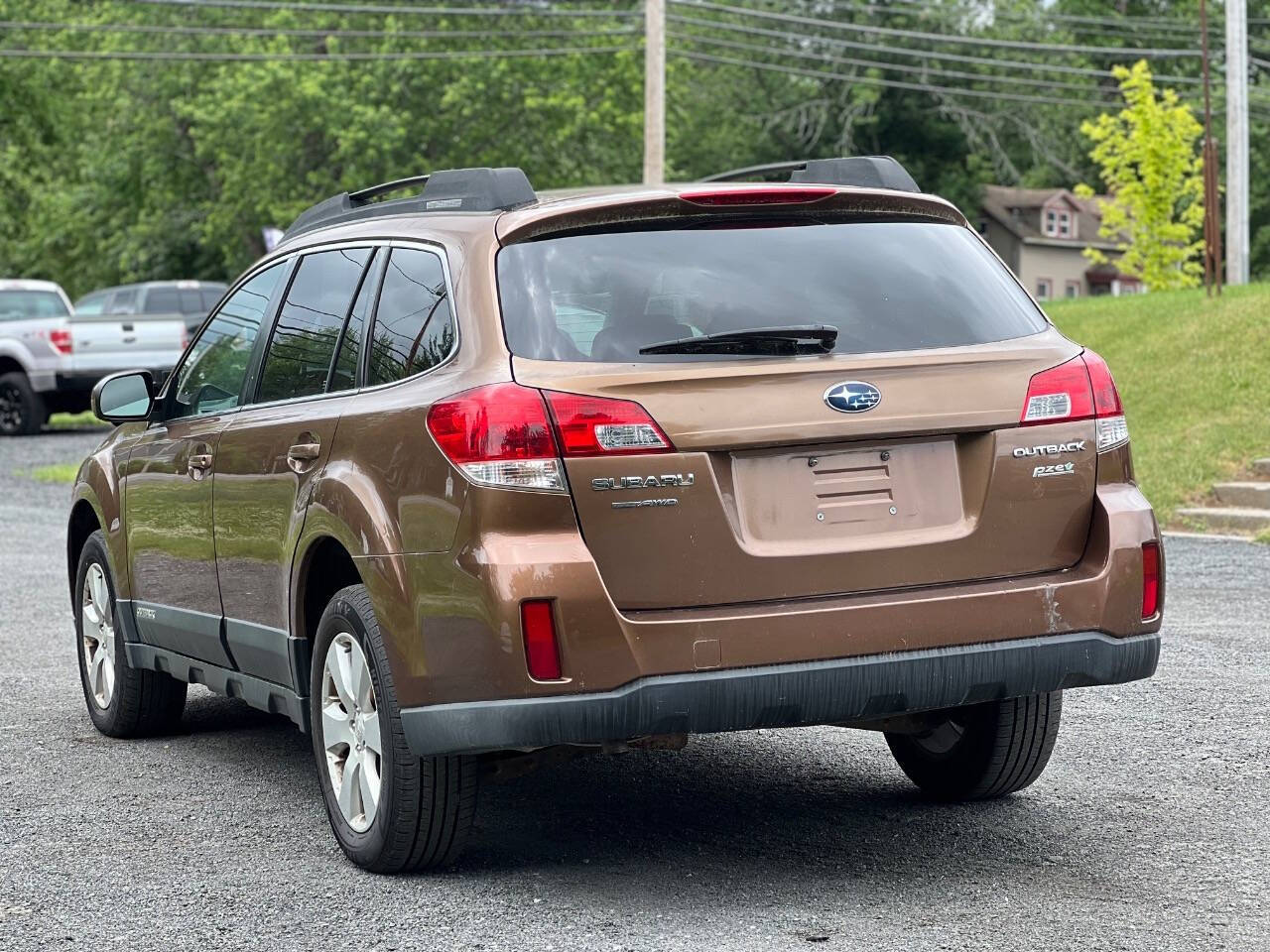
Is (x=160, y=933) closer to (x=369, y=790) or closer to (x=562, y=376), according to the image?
(x=369, y=790)

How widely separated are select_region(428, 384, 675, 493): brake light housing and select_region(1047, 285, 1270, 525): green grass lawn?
10.3m

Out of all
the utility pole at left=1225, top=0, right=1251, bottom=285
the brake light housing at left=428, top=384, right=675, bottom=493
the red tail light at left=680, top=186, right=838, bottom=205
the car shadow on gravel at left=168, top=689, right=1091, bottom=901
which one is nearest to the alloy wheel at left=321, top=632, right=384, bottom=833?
the car shadow on gravel at left=168, top=689, right=1091, bottom=901

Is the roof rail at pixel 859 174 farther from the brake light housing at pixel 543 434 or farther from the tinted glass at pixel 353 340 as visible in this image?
the brake light housing at pixel 543 434

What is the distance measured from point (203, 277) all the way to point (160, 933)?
2186 inches

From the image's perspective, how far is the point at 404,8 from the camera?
155ft

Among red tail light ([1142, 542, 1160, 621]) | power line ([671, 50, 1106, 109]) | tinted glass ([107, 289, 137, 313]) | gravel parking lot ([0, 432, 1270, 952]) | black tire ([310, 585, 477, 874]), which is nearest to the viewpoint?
gravel parking lot ([0, 432, 1270, 952])

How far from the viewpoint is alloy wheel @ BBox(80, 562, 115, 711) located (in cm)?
744

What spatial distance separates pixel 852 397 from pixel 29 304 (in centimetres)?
2377

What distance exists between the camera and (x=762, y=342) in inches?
189

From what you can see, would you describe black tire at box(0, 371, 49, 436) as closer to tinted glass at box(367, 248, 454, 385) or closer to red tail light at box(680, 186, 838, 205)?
tinted glass at box(367, 248, 454, 385)

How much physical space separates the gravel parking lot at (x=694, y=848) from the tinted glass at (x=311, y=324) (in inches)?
52.7

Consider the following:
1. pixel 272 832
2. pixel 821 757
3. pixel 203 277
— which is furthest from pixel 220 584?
pixel 203 277

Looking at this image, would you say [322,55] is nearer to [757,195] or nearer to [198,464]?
[198,464]

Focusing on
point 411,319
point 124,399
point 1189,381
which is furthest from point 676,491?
point 1189,381
